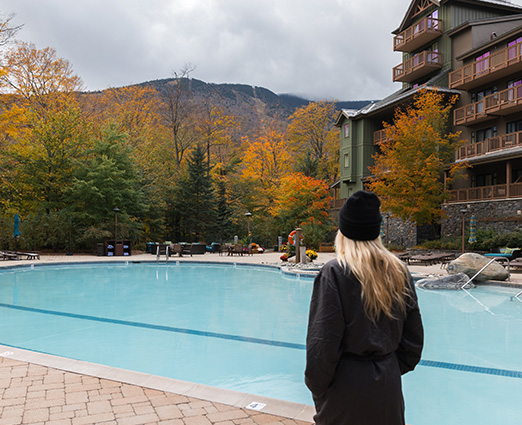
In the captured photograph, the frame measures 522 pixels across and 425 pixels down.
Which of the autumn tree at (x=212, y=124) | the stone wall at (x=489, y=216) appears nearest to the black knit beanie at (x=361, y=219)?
the stone wall at (x=489, y=216)

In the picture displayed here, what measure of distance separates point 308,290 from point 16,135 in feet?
73.5

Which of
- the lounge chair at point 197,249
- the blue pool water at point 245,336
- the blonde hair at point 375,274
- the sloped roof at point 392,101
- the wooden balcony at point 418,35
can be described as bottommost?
the blue pool water at point 245,336

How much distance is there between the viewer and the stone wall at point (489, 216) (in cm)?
1995

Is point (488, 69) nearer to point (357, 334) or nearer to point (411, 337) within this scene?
point (411, 337)

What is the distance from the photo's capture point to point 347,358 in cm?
178

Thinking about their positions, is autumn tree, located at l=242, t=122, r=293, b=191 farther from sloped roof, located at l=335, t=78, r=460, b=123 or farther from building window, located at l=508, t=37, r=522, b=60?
building window, located at l=508, t=37, r=522, b=60

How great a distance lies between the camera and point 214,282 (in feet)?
47.1

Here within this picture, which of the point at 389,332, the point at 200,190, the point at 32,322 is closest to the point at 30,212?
the point at 200,190

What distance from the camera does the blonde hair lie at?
176 centimetres

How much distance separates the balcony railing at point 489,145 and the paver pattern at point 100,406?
72.6 feet

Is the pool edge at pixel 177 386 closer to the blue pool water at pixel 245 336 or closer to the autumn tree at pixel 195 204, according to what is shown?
the blue pool water at pixel 245 336

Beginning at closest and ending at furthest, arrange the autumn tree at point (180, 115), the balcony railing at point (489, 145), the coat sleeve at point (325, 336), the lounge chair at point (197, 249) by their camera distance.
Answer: the coat sleeve at point (325, 336)
the balcony railing at point (489, 145)
the lounge chair at point (197, 249)
the autumn tree at point (180, 115)

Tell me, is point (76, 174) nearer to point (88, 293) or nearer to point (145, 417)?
point (88, 293)

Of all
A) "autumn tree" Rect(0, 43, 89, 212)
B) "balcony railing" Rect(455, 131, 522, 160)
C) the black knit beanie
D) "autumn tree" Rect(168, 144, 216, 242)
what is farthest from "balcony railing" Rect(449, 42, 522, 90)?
the black knit beanie
